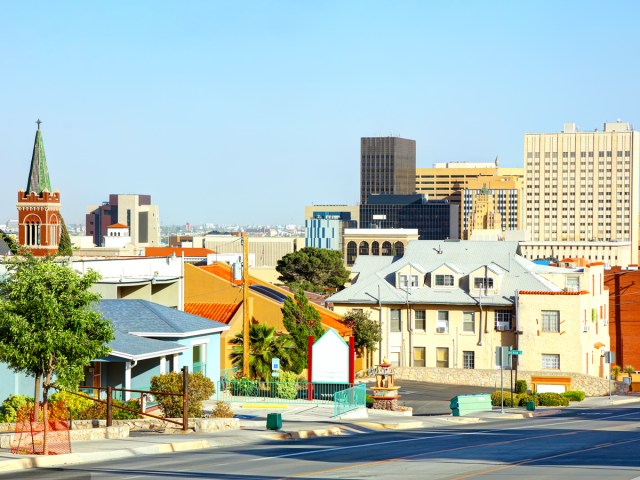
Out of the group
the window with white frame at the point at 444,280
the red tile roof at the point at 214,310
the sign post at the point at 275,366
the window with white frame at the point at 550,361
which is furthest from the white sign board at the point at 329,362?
the window with white frame at the point at 444,280

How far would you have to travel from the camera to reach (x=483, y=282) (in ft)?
274

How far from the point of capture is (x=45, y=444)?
2834cm

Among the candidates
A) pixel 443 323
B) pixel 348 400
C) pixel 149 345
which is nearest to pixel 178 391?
pixel 149 345

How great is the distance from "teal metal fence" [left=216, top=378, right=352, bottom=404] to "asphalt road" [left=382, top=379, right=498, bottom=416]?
9.19m

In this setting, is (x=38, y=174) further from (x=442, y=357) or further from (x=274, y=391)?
(x=274, y=391)

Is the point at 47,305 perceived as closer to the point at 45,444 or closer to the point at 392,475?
the point at 45,444

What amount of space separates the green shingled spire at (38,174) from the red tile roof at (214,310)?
75.2 metres

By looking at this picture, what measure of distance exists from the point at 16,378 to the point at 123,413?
512cm

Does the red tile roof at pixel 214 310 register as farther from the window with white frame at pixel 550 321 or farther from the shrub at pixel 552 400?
the window with white frame at pixel 550 321

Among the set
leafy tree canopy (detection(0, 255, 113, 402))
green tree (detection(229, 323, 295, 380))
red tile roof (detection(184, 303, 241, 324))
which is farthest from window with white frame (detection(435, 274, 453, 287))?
leafy tree canopy (detection(0, 255, 113, 402))

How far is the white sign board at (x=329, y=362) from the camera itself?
52.5 metres

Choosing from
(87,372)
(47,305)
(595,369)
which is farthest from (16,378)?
(595,369)

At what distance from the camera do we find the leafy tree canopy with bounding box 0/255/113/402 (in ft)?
99.9

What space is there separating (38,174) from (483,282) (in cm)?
7717
